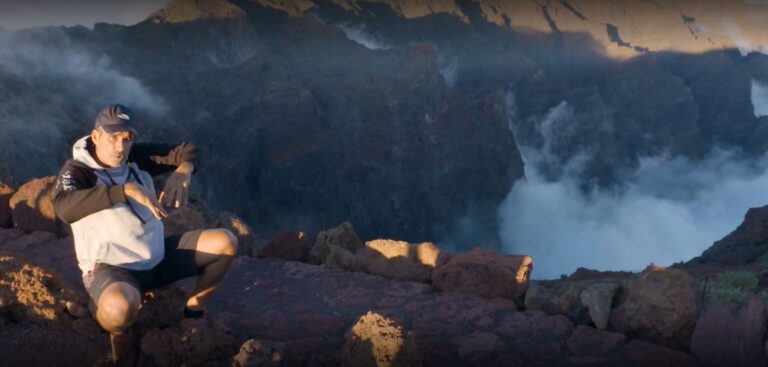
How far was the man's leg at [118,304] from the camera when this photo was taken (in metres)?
3.07

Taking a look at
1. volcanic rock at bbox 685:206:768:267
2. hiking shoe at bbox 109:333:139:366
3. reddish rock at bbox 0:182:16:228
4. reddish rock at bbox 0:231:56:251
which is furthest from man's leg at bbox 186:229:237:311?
volcanic rock at bbox 685:206:768:267

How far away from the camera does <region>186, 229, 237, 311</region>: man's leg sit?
3.56m

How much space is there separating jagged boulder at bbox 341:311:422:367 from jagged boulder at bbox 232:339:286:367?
1.03 feet

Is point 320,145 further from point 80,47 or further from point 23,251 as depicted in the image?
point 23,251

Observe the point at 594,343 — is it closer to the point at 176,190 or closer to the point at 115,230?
the point at 176,190

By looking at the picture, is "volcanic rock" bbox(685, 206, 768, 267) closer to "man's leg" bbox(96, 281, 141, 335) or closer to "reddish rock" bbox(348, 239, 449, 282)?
"reddish rock" bbox(348, 239, 449, 282)

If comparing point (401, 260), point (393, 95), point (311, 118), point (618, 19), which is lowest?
point (401, 260)

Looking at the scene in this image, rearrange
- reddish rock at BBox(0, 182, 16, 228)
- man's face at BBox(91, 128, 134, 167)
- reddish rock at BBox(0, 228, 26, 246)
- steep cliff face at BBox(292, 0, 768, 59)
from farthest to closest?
steep cliff face at BBox(292, 0, 768, 59) < reddish rock at BBox(0, 182, 16, 228) < reddish rock at BBox(0, 228, 26, 246) < man's face at BBox(91, 128, 134, 167)

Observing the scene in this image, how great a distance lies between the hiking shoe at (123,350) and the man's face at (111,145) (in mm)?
828

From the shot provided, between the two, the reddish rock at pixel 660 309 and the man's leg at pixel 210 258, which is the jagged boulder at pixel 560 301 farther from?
the man's leg at pixel 210 258

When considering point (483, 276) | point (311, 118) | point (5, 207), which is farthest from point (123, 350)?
point (311, 118)

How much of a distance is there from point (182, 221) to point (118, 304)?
3.57m

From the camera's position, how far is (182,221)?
6.55 meters

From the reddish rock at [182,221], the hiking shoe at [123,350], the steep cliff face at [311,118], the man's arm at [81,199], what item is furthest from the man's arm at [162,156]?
the steep cliff face at [311,118]
